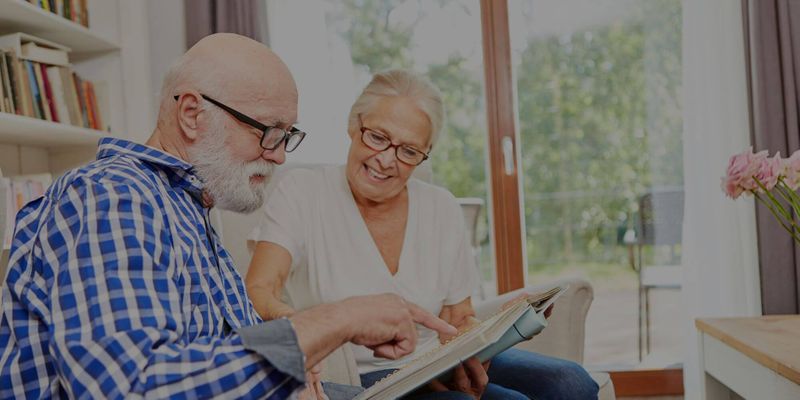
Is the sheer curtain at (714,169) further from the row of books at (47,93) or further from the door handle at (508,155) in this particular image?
the row of books at (47,93)

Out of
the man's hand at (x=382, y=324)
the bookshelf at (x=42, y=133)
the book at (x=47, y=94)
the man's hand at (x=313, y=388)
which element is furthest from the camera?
the book at (x=47, y=94)

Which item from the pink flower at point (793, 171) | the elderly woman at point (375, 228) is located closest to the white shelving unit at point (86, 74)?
the elderly woman at point (375, 228)

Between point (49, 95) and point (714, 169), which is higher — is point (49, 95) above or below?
above

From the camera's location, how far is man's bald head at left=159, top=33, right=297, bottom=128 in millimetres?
1134

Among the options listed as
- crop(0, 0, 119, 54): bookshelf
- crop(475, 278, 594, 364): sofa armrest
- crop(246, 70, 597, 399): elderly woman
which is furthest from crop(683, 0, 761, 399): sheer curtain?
crop(0, 0, 119, 54): bookshelf

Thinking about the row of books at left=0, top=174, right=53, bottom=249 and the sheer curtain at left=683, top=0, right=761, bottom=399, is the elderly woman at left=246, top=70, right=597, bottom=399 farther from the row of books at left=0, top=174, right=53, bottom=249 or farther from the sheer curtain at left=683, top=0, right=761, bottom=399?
the sheer curtain at left=683, top=0, right=761, bottom=399

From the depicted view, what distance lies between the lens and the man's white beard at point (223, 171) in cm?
115

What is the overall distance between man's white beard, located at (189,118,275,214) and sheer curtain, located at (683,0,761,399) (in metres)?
2.23

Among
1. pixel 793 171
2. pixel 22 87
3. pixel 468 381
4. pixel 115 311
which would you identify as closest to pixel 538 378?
pixel 468 381

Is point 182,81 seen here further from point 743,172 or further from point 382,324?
point 743,172

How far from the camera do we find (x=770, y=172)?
1.82m

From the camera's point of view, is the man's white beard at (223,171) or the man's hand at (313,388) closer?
the man's white beard at (223,171)

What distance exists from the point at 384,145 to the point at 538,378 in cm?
62

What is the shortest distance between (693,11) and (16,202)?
2.45m
